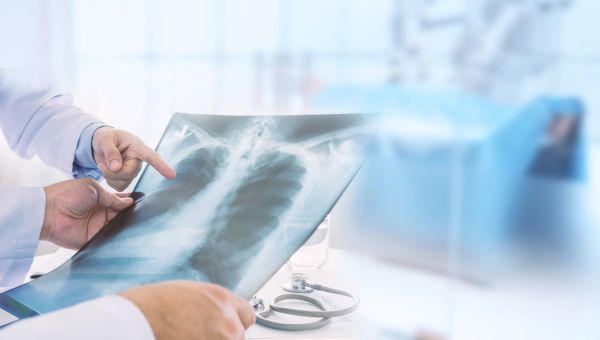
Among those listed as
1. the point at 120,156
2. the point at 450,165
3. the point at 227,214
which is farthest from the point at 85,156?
the point at 450,165

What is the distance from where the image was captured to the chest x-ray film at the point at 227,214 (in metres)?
0.62

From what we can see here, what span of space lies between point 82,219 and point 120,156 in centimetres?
13

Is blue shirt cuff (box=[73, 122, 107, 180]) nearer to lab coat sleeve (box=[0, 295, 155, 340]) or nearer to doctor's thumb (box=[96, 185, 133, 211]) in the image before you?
doctor's thumb (box=[96, 185, 133, 211])

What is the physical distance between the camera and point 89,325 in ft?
1.37

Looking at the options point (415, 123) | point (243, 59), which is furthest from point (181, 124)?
point (243, 59)

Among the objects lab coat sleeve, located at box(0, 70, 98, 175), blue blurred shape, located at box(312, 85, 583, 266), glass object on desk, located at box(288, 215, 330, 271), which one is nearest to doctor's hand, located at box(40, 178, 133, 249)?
lab coat sleeve, located at box(0, 70, 98, 175)

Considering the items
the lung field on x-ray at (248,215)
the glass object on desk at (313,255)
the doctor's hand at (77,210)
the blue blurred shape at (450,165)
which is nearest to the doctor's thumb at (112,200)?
the doctor's hand at (77,210)

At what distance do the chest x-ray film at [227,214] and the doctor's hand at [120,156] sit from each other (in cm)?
4

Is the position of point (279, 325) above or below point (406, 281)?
below

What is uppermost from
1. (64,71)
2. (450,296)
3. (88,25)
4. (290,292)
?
(88,25)

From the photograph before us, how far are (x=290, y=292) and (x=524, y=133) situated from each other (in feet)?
1.57

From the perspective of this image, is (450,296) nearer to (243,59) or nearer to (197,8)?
(243,59)

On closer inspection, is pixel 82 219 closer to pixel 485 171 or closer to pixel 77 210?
pixel 77 210

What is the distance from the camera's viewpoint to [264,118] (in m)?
0.80
